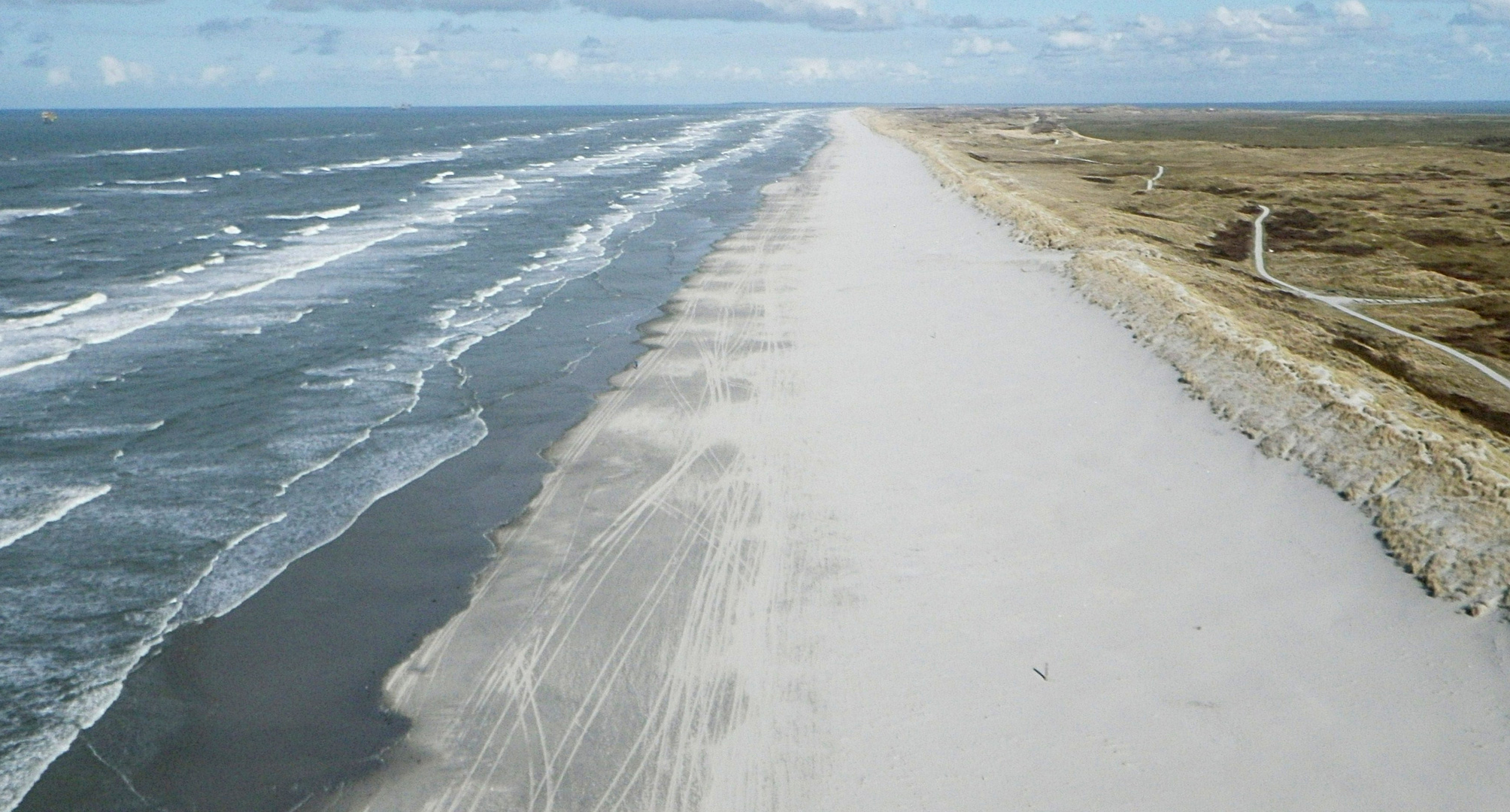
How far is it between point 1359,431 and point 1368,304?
1450 cm

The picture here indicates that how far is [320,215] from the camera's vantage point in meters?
45.8

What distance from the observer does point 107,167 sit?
75188mm

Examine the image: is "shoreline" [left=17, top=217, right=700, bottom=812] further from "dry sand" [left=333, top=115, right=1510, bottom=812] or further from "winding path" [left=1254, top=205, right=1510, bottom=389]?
"winding path" [left=1254, top=205, right=1510, bottom=389]

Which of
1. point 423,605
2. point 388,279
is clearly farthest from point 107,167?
point 423,605

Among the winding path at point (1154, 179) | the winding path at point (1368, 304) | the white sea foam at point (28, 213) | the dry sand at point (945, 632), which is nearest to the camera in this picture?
the dry sand at point (945, 632)

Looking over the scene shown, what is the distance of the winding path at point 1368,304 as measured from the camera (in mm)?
20062

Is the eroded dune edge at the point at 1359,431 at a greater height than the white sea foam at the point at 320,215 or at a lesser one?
lesser

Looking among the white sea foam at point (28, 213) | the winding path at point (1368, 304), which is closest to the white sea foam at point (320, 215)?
the white sea foam at point (28, 213)

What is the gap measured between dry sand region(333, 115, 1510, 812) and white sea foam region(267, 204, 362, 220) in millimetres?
32714

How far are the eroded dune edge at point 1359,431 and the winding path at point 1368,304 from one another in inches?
128

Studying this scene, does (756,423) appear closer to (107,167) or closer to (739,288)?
(739,288)

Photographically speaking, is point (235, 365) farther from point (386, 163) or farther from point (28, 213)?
point (386, 163)

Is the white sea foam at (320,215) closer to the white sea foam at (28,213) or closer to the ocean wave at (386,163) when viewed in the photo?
the white sea foam at (28,213)

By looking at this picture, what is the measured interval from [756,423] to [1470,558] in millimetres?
10003
